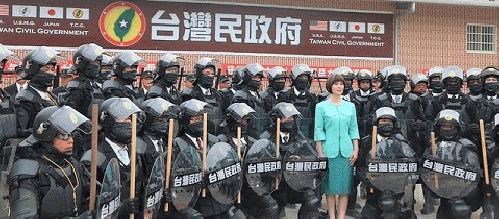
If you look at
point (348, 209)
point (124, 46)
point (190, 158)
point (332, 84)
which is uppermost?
point (124, 46)

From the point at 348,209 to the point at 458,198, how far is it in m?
1.50

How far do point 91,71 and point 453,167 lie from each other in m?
3.77

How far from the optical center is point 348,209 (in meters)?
7.27

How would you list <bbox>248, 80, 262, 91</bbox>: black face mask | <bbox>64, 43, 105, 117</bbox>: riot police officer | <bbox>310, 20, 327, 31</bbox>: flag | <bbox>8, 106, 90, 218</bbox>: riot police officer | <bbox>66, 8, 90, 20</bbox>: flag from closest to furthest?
<bbox>8, 106, 90, 218</bbox>: riot police officer → <bbox>64, 43, 105, 117</bbox>: riot police officer → <bbox>248, 80, 262, 91</bbox>: black face mask → <bbox>66, 8, 90, 20</bbox>: flag → <bbox>310, 20, 327, 31</bbox>: flag

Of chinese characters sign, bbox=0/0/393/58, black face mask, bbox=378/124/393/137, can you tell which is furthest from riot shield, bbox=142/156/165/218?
chinese characters sign, bbox=0/0/393/58

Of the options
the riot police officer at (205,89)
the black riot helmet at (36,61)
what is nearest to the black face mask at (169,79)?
the riot police officer at (205,89)

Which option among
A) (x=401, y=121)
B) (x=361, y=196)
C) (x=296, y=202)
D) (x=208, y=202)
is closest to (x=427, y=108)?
(x=401, y=121)

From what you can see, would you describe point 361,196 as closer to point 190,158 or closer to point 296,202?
point 296,202

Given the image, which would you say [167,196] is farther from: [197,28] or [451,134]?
[197,28]

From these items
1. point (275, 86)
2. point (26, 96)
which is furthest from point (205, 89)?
point (26, 96)

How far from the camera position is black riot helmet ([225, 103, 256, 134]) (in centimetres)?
595

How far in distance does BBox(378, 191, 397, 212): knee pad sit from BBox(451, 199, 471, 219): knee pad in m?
0.57

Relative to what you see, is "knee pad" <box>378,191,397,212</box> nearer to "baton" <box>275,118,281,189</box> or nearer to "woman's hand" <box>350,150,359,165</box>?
"woman's hand" <box>350,150,359,165</box>

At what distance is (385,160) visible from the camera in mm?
6070
